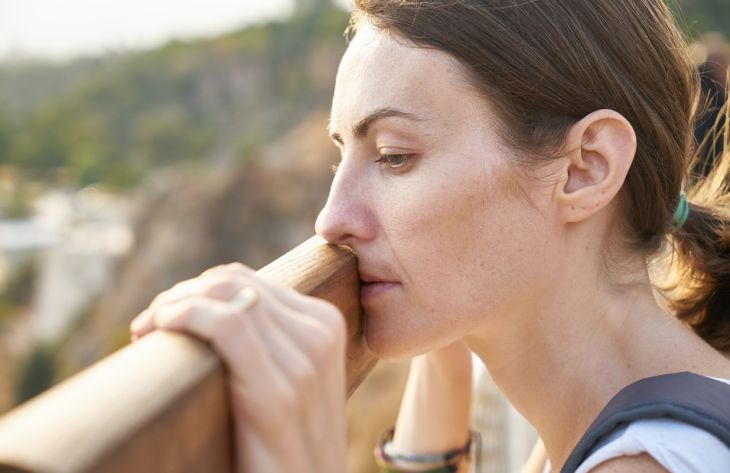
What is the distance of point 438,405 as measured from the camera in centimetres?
172

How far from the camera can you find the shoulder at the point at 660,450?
0.98 meters

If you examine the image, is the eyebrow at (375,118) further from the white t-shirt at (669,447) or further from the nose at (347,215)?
the white t-shirt at (669,447)

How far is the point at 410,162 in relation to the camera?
115 centimetres

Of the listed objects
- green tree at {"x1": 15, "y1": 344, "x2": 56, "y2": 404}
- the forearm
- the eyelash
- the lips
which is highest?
the eyelash

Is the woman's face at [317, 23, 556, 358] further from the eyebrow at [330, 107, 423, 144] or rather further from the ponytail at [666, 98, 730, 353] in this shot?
the ponytail at [666, 98, 730, 353]

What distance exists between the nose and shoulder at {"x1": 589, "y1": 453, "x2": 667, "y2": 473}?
0.44 m

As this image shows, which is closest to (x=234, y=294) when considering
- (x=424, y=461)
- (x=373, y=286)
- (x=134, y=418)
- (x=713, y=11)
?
(x=134, y=418)

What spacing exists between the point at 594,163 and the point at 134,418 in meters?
0.93

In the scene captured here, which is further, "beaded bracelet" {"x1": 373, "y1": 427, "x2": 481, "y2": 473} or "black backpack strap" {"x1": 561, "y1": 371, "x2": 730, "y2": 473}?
"beaded bracelet" {"x1": 373, "y1": 427, "x2": 481, "y2": 473}

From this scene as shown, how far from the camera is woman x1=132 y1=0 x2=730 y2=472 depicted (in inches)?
44.9

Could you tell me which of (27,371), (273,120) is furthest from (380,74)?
(273,120)

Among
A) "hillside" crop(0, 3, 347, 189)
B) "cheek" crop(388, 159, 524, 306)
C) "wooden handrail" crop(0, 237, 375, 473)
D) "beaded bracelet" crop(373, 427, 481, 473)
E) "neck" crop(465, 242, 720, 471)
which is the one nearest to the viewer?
"wooden handrail" crop(0, 237, 375, 473)

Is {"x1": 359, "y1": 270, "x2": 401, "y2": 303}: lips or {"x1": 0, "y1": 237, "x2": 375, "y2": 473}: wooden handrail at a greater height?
{"x1": 0, "y1": 237, "x2": 375, "y2": 473}: wooden handrail

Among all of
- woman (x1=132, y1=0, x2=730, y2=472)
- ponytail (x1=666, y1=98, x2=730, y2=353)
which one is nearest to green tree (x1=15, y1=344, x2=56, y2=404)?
ponytail (x1=666, y1=98, x2=730, y2=353)
